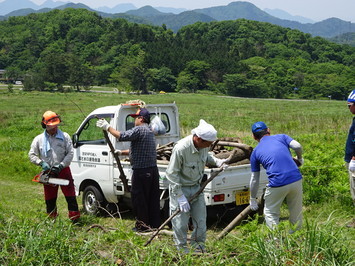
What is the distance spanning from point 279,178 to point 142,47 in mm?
128283

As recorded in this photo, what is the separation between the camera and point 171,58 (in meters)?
113

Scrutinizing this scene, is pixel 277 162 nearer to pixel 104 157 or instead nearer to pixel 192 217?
pixel 192 217

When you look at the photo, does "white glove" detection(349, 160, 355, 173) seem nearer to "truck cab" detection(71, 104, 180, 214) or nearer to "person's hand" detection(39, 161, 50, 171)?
"truck cab" detection(71, 104, 180, 214)

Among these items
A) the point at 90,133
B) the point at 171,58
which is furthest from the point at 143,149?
the point at 171,58

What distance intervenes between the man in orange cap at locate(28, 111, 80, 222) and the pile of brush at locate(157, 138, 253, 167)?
158 cm

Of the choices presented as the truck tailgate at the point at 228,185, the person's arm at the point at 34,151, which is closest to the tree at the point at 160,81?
the truck tailgate at the point at 228,185

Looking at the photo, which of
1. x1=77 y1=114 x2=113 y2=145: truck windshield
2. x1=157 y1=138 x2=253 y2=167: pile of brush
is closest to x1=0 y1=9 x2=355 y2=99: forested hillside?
x1=77 y1=114 x2=113 y2=145: truck windshield

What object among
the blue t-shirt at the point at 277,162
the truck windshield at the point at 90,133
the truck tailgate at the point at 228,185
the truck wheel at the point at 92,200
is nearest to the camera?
the blue t-shirt at the point at 277,162

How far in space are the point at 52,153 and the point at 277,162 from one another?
3.52m

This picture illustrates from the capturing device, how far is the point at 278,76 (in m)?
107

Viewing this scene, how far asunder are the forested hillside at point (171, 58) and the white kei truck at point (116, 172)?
8164 centimetres

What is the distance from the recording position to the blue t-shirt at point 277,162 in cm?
571

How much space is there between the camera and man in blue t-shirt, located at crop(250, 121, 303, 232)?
18.8 ft

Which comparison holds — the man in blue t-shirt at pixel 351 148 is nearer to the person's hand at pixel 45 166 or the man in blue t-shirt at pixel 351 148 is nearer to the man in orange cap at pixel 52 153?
the man in orange cap at pixel 52 153
